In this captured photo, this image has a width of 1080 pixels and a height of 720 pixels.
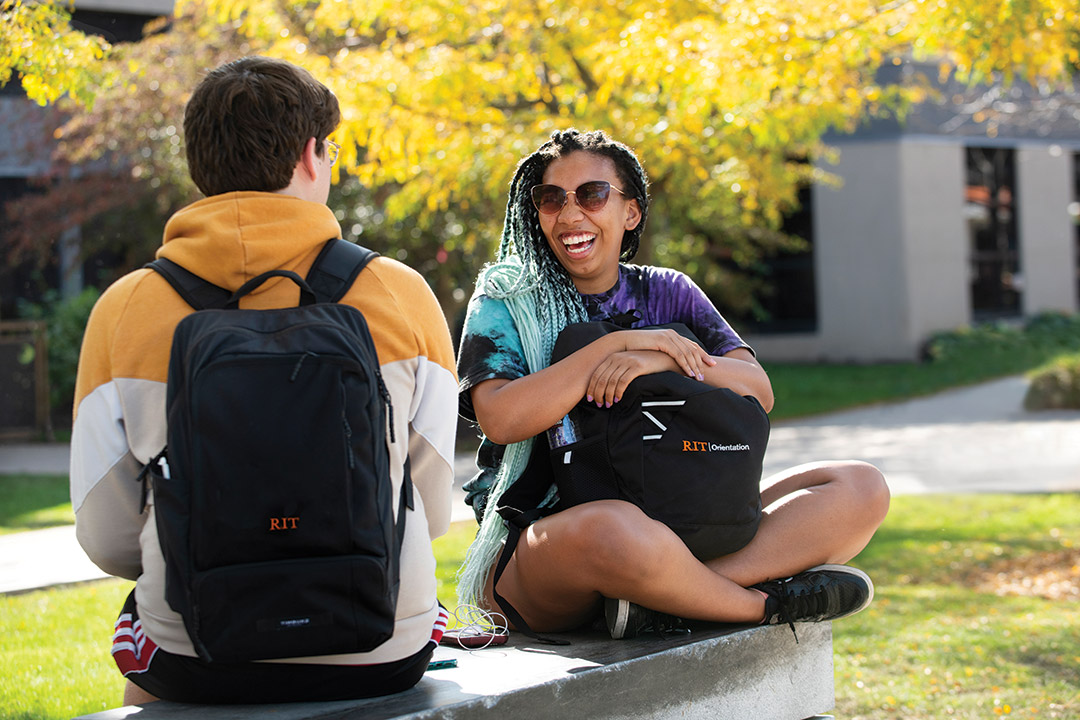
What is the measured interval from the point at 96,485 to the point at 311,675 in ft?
1.82

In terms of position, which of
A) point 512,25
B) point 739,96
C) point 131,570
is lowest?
point 131,570

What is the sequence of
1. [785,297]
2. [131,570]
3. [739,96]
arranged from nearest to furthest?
[131,570]
[739,96]
[785,297]

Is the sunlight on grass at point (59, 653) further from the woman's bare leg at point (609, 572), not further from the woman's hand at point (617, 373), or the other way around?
the woman's hand at point (617, 373)

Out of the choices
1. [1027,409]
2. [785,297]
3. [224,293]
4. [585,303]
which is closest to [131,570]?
[224,293]

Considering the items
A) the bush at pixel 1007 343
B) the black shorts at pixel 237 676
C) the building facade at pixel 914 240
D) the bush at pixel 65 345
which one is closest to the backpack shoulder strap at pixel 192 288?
the black shorts at pixel 237 676

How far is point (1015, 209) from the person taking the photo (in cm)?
2350

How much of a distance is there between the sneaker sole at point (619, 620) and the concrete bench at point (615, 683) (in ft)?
0.09

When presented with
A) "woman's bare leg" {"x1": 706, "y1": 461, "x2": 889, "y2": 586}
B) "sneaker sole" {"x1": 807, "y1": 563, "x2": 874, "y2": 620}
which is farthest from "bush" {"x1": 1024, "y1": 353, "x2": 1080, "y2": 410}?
"sneaker sole" {"x1": 807, "y1": 563, "x2": 874, "y2": 620}

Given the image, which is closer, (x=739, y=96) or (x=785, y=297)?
(x=739, y=96)

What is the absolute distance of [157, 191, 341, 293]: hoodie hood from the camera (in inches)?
88.0

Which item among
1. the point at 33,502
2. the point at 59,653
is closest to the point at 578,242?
the point at 59,653

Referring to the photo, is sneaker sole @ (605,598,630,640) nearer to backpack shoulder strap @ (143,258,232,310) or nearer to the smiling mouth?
the smiling mouth

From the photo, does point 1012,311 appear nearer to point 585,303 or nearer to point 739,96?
point 739,96

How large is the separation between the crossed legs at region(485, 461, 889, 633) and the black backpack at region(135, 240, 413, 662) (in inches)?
29.9
